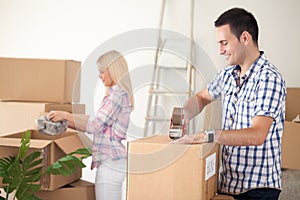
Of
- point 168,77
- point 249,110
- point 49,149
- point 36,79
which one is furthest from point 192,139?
point 168,77

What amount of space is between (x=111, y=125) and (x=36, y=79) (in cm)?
56

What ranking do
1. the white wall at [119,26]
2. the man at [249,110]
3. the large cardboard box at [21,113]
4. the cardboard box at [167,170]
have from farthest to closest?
1. the white wall at [119,26]
2. the large cardboard box at [21,113]
3. the man at [249,110]
4. the cardboard box at [167,170]

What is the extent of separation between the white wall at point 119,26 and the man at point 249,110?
158cm

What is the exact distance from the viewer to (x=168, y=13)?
3.49 m

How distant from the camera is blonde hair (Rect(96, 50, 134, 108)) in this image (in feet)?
7.06

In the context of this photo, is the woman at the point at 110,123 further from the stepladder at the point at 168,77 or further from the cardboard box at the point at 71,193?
the stepladder at the point at 168,77

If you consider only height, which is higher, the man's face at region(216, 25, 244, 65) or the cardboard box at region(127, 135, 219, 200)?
the man's face at region(216, 25, 244, 65)

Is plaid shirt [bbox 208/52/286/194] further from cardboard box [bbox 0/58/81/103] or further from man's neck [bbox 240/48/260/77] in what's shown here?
cardboard box [bbox 0/58/81/103]

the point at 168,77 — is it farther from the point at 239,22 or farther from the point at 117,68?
the point at 239,22

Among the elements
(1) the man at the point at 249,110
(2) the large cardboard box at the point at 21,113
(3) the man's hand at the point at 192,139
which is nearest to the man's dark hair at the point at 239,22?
(1) the man at the point at 249,110

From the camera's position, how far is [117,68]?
2236 millimetres

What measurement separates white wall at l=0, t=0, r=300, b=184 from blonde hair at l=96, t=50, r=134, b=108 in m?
0.94

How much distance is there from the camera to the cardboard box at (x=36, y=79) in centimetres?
252

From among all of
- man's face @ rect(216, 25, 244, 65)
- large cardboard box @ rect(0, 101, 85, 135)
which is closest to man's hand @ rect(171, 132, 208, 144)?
man's face @ rect(216, 25, 244, 65)
